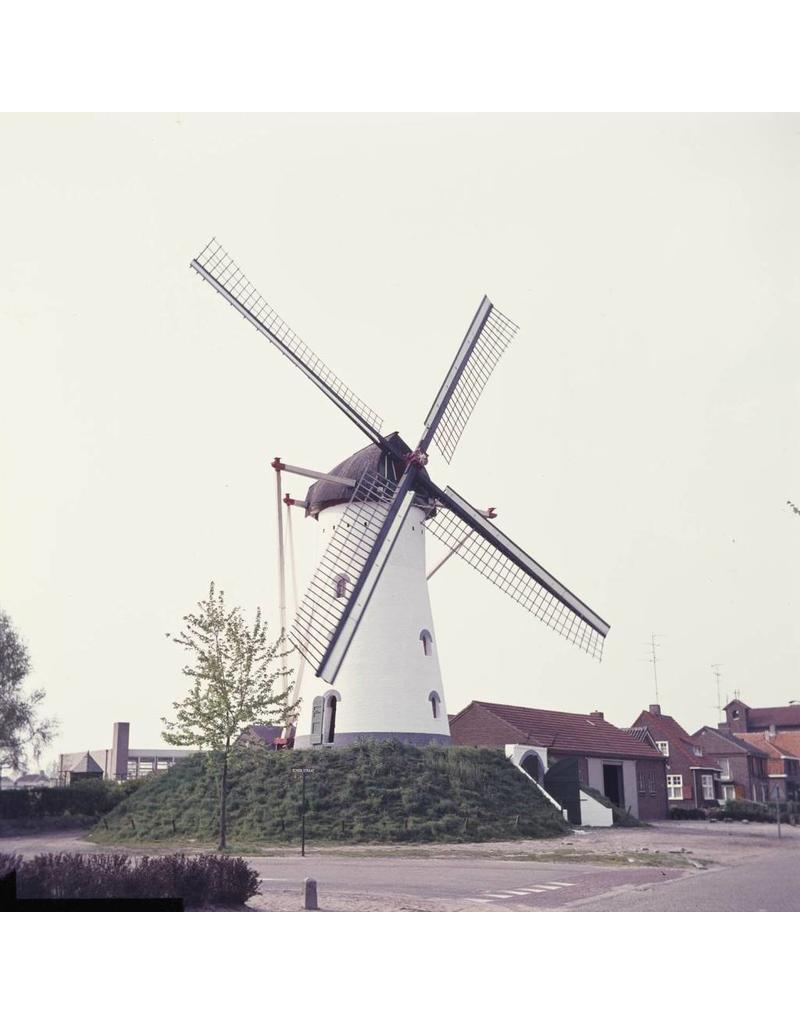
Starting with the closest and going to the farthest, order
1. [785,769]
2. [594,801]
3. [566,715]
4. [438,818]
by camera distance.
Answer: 1. [438,818]
2. [594,801]
3. [566,715]
4. [785,769]

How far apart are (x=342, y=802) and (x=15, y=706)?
5.53 m

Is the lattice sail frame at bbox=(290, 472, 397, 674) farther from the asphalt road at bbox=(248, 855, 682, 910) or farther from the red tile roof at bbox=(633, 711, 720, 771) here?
the red tile roof at bbox=(633, 711, 720, 771)

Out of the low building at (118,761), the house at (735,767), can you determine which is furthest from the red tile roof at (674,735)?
the low building at (118,761)

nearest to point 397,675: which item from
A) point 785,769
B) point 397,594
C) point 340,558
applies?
point 397,594

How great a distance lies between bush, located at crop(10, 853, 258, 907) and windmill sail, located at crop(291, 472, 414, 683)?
15.3 ft

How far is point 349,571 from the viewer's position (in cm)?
1664

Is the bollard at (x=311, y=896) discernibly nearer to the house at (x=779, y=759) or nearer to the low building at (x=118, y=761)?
the low building at (x=118, y=761)

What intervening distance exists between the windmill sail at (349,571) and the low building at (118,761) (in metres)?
2.98

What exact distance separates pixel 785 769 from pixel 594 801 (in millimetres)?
20662

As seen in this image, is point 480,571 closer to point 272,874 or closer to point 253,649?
point 253,649

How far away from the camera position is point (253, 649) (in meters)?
14.5

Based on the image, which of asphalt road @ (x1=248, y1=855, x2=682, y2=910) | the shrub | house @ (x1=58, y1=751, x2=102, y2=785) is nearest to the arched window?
asphalt road @ (x1=248, y1=855, x2=682, y2=910)

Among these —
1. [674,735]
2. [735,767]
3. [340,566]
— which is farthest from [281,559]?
[735,767]

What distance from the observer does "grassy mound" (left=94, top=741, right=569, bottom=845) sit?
51.2ft
